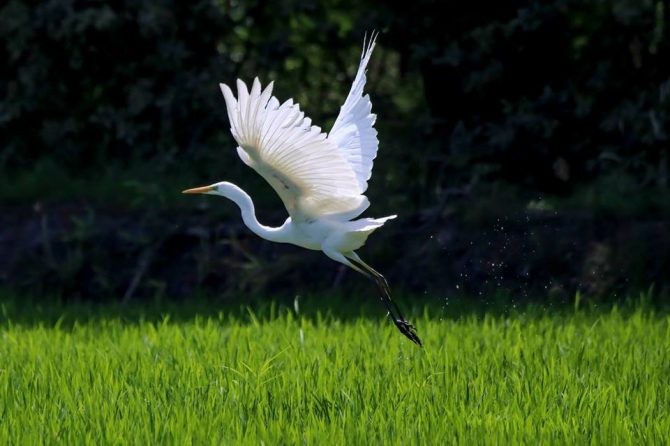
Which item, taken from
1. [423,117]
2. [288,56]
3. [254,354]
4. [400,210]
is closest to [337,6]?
[288,56]

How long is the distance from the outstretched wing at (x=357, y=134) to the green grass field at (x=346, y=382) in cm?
88

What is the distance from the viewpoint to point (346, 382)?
17.2 feet

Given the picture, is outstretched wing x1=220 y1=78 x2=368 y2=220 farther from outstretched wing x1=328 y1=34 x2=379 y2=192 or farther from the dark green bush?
the dark green bush

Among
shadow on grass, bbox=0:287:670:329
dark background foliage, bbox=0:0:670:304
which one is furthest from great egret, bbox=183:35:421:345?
dark background foliage, bbox=0:0:670:304

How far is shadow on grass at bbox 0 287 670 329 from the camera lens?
24.5 feet

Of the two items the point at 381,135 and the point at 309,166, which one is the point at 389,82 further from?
the point at 309,166

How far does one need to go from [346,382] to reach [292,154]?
966 mm

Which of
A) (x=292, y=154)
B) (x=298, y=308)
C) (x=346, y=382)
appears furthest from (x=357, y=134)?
(x=298, y=308)

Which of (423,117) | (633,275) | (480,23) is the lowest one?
(633,275)

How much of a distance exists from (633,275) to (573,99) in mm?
1806

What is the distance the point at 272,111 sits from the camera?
4.98m

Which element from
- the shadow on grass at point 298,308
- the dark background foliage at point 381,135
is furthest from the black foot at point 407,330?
the dark background foliage at point 381,135

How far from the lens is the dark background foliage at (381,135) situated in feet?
29.1

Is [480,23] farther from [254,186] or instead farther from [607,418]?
[607,418]
